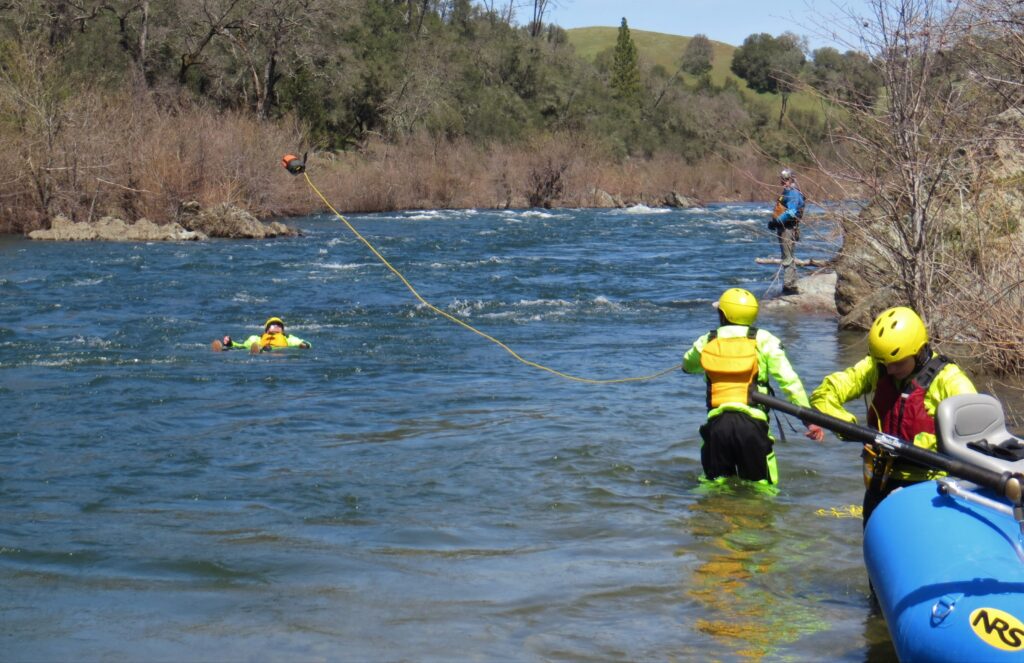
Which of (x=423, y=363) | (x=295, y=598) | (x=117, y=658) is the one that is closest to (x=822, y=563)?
(x=295, y=598)

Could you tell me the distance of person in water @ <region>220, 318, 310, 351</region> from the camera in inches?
608

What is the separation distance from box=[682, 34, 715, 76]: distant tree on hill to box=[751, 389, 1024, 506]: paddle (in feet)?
374

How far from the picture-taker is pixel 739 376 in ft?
24.6

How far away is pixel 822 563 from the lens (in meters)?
6.95

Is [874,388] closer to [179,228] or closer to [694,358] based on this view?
[694,358]

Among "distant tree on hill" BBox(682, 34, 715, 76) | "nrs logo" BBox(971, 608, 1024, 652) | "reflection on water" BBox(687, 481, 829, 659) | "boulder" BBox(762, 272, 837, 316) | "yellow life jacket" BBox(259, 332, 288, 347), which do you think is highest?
"distant tree on hill" BBox(682, 34, 715, 76)

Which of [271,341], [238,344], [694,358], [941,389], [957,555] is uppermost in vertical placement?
[941,389]

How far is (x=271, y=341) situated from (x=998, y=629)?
12.5 m

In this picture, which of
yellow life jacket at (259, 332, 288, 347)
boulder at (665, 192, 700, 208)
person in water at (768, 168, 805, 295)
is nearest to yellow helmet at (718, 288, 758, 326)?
person in water at (768, 168, 805, 295)

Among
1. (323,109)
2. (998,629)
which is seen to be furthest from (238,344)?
(323,109)

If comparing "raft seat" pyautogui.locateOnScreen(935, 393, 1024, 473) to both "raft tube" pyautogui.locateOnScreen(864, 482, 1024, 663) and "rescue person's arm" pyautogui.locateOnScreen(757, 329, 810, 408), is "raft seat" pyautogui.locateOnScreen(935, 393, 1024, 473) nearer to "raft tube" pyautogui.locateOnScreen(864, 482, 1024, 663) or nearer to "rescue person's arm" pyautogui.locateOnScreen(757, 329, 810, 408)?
"raft tube" pyautogui.locateOnScreen(864, 482, 1024, 663)

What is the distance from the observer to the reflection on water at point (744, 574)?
576cm

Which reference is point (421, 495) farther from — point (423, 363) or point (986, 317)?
point (423, 363)

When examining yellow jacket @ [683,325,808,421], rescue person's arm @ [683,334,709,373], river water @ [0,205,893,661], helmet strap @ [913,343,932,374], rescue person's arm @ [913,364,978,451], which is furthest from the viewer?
rescue person's arm @ [683,334,709,373]
